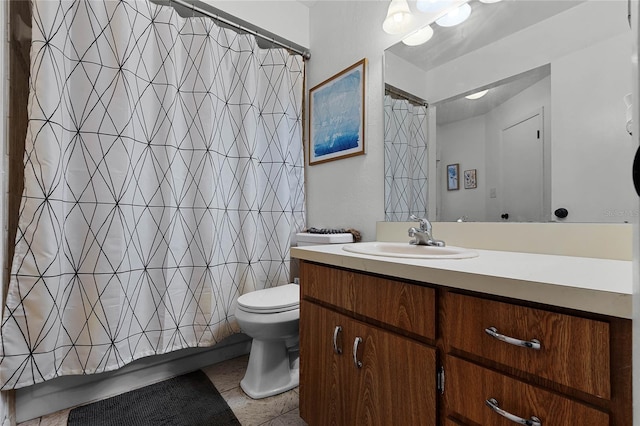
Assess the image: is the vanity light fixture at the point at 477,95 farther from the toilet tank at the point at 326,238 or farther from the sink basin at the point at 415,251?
the toilet tank at the point at 326,238

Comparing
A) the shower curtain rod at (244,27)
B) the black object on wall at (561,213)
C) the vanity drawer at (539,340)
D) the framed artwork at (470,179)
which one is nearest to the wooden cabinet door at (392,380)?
the vanity drawer at (539,340)

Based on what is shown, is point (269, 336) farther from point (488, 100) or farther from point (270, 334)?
point (488, 100)

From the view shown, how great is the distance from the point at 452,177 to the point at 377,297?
2.64 ft

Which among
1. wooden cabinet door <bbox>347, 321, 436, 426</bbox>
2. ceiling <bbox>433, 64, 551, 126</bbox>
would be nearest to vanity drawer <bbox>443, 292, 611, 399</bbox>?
wooden cabinet door <bbox>347, 321, 436, 426</bbox>

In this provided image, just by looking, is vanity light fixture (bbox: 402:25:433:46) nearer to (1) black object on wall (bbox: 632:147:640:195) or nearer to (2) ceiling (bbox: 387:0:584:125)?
(2) ceiling (bbox: 387:0:584:125)

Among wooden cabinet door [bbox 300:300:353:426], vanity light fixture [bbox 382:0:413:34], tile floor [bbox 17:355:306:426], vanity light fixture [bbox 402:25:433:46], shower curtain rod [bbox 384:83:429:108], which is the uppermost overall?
vanity light fixture [bbox 382:0:413:34]

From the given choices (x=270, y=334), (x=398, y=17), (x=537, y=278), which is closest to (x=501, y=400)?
(x=537, y=278)

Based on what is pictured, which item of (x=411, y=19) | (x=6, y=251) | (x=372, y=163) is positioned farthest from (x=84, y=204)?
(x=411, y=19)

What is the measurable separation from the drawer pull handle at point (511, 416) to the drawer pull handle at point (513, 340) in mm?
141

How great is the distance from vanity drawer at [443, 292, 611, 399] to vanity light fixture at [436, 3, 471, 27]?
1.29 m

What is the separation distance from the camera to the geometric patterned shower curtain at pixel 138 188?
1.29 m

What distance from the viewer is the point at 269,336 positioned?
4.99 ft

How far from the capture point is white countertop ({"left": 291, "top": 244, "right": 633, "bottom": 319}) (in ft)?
1.70

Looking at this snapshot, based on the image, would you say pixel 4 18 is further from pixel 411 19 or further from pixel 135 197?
pixel 411 19
